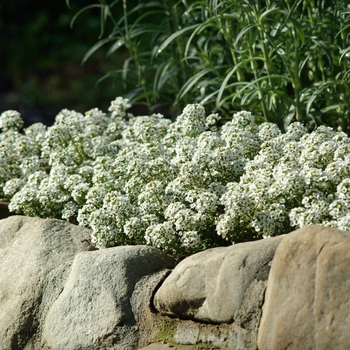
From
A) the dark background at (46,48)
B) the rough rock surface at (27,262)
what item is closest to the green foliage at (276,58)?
the rough rock surface at (27,262)

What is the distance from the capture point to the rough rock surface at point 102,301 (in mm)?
3393

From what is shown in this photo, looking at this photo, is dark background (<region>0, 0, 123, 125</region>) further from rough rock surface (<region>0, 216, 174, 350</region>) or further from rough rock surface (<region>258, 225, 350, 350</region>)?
rough rock surface (<region>258, 225, 350, 350</region>)

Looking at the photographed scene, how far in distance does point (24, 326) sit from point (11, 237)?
0.77 metres

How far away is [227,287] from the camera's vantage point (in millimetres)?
3096

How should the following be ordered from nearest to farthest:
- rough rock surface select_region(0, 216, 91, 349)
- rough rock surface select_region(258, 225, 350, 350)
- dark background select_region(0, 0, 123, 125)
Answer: rough rock surface select_region(258, 225, 350, 350) < rough rock surface select_region(0, 216, 91, 349) < dark background select_region(0, 0, 123, 125)

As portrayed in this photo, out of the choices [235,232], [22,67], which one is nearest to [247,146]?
[235,232]

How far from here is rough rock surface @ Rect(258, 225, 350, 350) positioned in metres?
2.74

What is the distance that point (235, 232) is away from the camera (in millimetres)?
3697

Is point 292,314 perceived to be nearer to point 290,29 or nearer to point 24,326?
point 24,326

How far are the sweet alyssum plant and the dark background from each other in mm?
6433

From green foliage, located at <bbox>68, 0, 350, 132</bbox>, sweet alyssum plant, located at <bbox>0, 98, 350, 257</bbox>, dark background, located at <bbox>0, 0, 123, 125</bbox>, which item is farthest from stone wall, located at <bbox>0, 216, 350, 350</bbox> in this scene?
dark background, located at <bbox>0, 0, 123, 125</bbox>

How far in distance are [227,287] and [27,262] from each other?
1.46 m

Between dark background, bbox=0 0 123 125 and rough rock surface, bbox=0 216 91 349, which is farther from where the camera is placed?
dark background, bbox=0 0 123 125

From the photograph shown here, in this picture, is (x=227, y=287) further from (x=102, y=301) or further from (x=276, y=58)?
(x=276, y=58)
